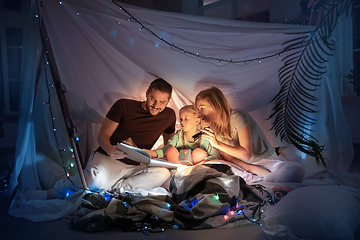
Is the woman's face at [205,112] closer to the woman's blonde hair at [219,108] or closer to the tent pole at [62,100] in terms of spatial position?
the woman's blonde hair at [219,108]

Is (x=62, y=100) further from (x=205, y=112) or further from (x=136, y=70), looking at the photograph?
(x=205, y=112)

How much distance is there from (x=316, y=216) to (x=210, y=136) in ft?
3.79

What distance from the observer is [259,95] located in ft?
9.45

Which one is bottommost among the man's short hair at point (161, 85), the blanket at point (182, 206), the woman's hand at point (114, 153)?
the blanket at point (182, 206)

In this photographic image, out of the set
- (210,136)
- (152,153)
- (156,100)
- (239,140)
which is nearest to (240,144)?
(239,140)

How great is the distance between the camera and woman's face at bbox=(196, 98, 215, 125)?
2.74m

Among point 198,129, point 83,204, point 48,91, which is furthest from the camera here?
point 198,129

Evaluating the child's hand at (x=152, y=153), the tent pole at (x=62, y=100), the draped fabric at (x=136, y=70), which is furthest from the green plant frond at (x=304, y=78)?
the tent pole at (x=62, y=100)

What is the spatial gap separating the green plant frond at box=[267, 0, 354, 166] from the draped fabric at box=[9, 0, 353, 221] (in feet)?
0.19

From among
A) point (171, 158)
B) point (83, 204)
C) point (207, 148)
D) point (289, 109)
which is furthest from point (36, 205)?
point (289, 109)

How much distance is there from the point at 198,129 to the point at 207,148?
23 cm

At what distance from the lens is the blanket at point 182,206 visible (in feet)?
5.88

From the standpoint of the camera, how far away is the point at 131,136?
288 centimetres

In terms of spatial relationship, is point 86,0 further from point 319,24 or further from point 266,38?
point 319,24
